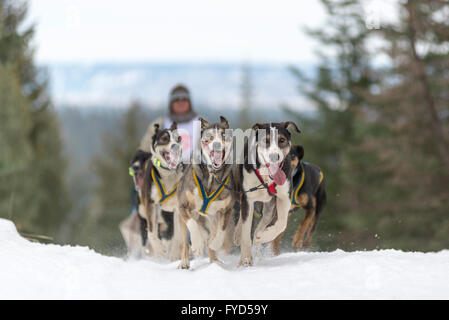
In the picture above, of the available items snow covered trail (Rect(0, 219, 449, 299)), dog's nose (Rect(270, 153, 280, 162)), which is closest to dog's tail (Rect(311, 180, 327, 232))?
snow covered trail (Rect(0, 219, 449, 299))

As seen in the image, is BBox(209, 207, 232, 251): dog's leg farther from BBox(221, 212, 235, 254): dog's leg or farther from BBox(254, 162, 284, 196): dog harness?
BBox(254, 162, 284, 196): dog harness

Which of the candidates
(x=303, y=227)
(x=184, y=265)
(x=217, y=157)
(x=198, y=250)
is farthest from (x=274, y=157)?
(x=303, y=227)

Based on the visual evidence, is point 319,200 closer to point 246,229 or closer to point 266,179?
point 246,229

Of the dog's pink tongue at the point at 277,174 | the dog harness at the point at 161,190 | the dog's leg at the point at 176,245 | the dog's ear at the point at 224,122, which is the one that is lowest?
the dog's leg at the point at 176,245

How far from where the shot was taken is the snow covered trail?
13.0ft

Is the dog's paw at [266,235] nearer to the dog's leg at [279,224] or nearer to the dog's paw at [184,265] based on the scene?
the dog's leg at [279,224]

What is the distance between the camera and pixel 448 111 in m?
19.1

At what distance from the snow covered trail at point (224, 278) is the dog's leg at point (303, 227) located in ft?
3.32

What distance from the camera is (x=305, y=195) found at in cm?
610

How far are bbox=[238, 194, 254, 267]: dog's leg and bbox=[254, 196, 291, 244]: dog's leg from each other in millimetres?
133

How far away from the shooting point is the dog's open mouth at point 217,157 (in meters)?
4.61

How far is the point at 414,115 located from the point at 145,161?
50.8 feet

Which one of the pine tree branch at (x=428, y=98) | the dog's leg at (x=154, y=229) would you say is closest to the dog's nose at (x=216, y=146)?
the dog's leg at (x=154, y=229)
